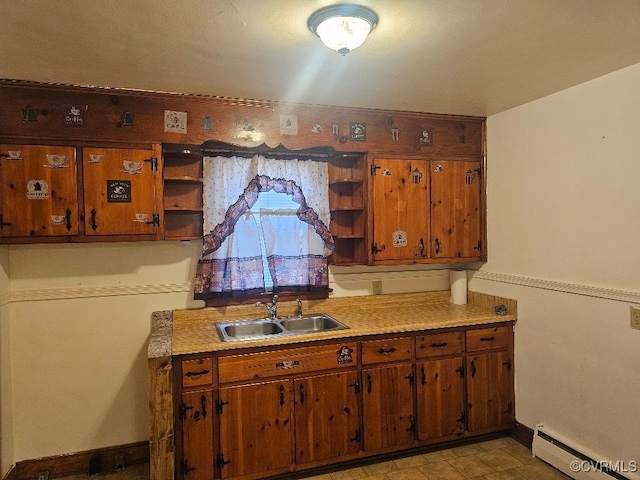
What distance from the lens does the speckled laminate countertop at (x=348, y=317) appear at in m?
2.45

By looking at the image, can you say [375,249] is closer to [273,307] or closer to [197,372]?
[273,307]

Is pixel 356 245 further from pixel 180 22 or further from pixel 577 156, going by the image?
pixel 180 22

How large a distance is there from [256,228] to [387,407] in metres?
1.50

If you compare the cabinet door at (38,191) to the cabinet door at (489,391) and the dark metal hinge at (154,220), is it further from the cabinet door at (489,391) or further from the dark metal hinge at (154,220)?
the cabinet door at (489,391)

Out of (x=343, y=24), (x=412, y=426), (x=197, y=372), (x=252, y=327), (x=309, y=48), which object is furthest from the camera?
(x=252, y=327)

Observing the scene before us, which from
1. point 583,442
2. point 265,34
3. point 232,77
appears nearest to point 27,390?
point 232,77

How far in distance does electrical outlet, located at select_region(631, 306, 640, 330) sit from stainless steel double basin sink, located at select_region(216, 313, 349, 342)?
1.59m

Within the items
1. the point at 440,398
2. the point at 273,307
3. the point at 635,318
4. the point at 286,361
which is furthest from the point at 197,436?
the point at 635,318

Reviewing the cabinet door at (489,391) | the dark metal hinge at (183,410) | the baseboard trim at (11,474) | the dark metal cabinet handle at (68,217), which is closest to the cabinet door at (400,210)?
the cabinet door at (489,391)

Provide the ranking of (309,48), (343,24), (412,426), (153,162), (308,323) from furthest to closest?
1. (308,323)
2. (412,426)
3. (153,162)
4. (309,48)
5. (343,24)

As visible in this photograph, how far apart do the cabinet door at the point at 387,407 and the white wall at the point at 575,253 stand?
89 centimetres

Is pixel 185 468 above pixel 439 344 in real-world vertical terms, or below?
below

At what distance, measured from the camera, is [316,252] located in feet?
10.3

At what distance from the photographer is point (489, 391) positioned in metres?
3.02
